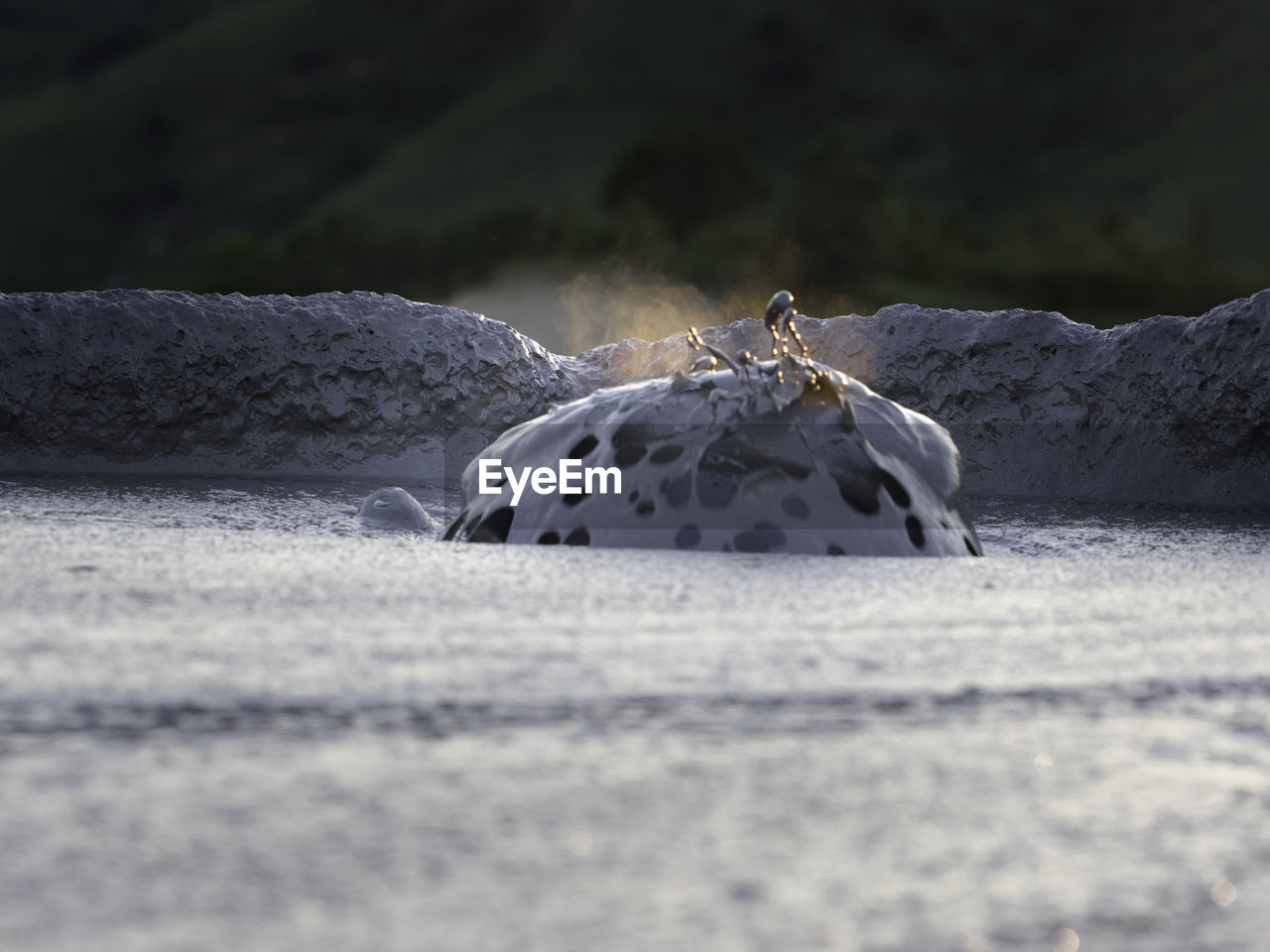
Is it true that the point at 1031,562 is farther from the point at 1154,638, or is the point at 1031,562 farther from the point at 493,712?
the point at 493,712

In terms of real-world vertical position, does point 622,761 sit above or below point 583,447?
below

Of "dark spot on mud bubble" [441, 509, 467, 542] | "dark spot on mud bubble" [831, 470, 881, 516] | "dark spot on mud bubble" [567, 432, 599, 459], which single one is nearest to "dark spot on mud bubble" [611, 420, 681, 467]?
"dark spot on mud bubble" [567, 432, 599, 459]

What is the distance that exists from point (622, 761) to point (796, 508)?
140cm

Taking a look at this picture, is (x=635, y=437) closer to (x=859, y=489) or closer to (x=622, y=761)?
(x=859, y=489)

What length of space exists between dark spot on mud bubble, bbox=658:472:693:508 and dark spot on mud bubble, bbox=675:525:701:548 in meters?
0.05

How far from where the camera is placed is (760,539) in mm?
2434

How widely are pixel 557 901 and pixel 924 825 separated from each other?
284 mm

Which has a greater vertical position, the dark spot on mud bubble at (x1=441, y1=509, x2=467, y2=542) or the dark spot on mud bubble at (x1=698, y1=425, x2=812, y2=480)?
the dark spot on mud bubble at (x1=698, y1=425, x2=812, y2=480)

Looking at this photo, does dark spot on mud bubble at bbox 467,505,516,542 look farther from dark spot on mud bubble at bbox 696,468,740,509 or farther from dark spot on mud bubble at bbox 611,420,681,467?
dark spot on mud bubble at bbox 696,468,740,509

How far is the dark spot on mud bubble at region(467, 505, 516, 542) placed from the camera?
2676 millimetres

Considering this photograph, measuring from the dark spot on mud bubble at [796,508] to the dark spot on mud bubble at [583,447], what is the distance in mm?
369

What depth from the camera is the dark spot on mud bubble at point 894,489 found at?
2.55 metres

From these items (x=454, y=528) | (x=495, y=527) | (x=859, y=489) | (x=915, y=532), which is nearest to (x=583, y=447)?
(x=495, y=527)

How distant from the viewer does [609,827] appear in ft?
3.12
